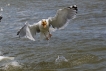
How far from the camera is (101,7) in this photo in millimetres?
15477

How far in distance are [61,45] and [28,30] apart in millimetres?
1628

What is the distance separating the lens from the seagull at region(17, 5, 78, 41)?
8242mm

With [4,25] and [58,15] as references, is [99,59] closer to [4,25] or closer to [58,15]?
[58,15]

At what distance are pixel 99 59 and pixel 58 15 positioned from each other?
59.8 inches

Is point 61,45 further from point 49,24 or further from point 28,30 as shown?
point 28,30

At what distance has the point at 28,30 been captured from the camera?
846cm

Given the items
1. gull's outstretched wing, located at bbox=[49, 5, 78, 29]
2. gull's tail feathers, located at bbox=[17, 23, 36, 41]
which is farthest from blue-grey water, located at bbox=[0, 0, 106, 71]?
gull's outstretched wing, located at bbox=[49, 5, 78, 29]

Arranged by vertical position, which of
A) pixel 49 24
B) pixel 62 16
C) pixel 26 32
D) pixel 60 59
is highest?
pixel 62 16

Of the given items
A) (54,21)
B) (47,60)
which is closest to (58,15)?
(54,21)

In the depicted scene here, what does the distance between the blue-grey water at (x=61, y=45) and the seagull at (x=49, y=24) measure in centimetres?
70

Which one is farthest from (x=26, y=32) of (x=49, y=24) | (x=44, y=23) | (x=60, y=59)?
(x=60, y=59)

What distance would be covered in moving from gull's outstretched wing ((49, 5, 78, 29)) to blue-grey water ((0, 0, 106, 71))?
2.86 feet

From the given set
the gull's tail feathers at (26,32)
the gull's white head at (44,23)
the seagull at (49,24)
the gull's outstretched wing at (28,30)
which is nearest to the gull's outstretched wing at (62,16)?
the seagull at (49,24)

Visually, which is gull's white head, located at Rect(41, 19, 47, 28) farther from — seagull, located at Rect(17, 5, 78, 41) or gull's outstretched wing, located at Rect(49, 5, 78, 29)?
gull's outstretched wing, located at Rect(49, 5, 78, 29)
